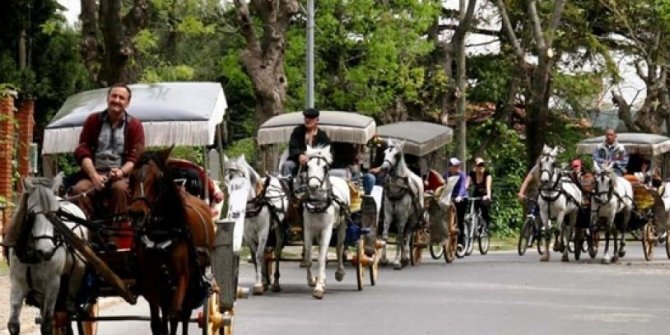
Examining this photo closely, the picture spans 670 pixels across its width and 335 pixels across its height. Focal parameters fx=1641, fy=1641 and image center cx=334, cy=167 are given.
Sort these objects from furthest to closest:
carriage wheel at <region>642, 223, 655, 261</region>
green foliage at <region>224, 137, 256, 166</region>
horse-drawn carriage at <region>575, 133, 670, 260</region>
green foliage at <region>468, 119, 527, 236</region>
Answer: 1. green foliage at <region>468, 119, 527, 236</region>
2. green foliage at <region>224, 137, 256, 166</region>
3. carriage wheel at <region>642, 223, 655, 261</region>
4. horse-drawn carriage at <region>575, 133, 670, 260</region>

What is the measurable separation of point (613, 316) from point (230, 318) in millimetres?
6083

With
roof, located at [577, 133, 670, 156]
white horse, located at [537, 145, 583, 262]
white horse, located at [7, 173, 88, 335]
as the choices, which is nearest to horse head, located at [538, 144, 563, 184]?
white horse, located at [537, 145, 583, 262]

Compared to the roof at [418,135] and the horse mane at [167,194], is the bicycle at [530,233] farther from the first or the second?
the horse mane at [167,194]

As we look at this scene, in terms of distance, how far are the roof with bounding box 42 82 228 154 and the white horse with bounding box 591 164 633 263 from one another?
50.4ft

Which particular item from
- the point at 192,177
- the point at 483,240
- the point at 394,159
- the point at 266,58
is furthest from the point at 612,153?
the point at 192,177

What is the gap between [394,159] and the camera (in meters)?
27.5

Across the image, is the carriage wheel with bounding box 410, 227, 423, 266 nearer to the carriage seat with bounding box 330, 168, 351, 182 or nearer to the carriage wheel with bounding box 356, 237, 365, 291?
the carriage seat with bounding box 330, 168, 351, 182

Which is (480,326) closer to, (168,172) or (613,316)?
(613,316)

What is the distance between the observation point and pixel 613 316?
18828 millimetres

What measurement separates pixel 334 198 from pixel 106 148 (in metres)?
8.08

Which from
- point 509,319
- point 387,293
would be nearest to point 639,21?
point 387,293

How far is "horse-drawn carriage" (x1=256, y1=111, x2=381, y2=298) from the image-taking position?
20.8 metres

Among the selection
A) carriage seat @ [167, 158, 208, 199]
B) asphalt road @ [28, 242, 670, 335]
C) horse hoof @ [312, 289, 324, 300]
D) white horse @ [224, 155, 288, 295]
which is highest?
carriage seat @ [167, 158, 208, 199]

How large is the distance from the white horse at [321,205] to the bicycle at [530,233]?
10.3 meters
